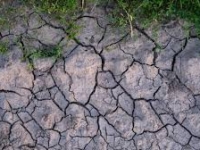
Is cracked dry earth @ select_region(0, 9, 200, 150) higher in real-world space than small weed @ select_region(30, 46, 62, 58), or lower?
lower

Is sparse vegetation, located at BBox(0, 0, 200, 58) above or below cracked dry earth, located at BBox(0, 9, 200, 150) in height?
above

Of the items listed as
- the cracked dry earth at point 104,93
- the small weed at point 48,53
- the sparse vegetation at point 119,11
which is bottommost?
the cracked dry earth at point 104,93

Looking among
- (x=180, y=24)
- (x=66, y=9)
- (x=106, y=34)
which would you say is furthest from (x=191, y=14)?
(x=66, y=9)

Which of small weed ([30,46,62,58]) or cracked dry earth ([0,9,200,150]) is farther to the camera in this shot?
small weed ([30,46,62,58])

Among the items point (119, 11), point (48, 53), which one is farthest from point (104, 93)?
point (119, 11)

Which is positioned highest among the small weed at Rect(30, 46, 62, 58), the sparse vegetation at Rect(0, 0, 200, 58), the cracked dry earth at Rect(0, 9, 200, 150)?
the sparse vegetation at Rect(0, 0, 200, 58)

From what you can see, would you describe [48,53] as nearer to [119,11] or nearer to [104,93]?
[104,93]

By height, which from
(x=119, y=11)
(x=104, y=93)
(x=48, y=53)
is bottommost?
(x=104, y=93)

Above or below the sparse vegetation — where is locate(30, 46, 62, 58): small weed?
below

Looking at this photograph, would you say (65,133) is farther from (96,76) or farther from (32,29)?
(32,29)
